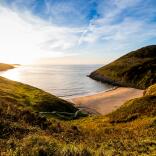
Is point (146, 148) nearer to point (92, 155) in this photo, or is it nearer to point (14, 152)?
point (92, 155)

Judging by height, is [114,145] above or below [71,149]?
below

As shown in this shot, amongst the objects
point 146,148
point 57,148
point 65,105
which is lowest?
point 65,105

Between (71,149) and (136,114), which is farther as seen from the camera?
(136,114)

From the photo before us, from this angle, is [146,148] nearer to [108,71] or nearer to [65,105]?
[65,105]

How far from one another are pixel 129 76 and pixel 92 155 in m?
147

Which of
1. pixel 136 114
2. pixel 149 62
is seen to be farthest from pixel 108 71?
pixel 136 114

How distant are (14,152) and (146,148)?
8637mm

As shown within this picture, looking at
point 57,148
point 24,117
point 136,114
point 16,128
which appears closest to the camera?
point 57,148

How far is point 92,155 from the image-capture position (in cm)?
1315

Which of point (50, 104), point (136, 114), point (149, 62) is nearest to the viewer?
point (136, 114)

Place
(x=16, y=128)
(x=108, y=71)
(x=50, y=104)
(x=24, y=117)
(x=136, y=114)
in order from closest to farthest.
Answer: (x=16, y=128) < (x=24, y=117) < (x=136, y=114) < (x=50, y=104) < (x=108, y=71)

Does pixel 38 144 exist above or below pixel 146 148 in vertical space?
above

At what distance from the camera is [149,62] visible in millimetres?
174375

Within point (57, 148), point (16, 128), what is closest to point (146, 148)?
point (57, 148)
